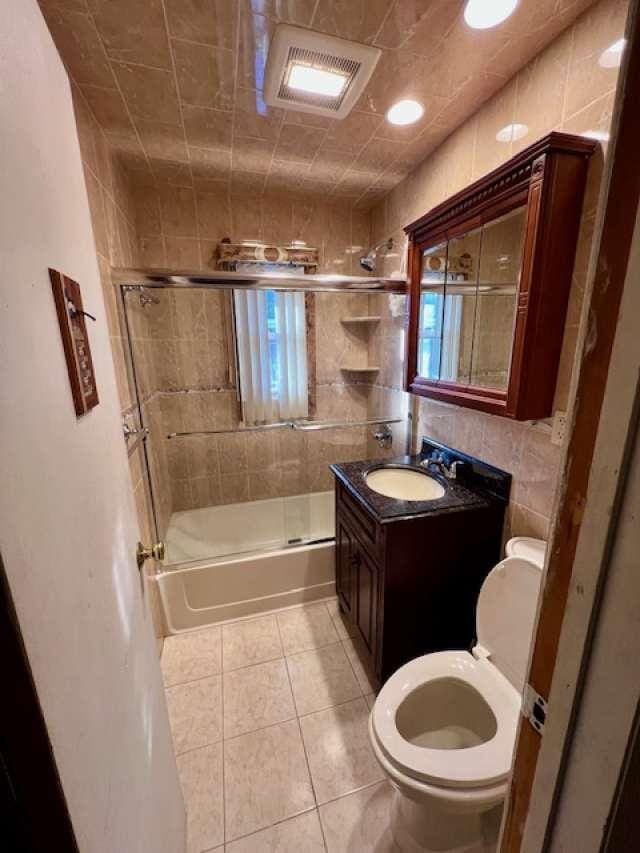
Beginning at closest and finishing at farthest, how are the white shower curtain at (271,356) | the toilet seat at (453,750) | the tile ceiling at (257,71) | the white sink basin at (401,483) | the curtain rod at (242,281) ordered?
the toilet seat at (453,750) < the tile ceiling at (257,71) < the curtain rod at (242,281) < the white sink basin at (401,483) < the white shower curtain at (271,356)

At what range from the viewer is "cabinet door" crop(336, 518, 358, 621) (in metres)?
1.68

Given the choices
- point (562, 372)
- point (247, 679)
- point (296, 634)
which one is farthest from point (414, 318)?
point (247, 679)

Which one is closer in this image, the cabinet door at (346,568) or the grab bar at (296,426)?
the cabinet door at (346,568)

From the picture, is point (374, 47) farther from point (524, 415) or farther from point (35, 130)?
point (524, 415)

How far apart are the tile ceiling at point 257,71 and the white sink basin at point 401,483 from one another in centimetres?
153

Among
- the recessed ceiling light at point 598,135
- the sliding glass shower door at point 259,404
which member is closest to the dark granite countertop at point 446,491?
the sliding glass shower door at point 259,404

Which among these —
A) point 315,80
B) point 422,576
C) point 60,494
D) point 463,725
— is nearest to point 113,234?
point 315,80

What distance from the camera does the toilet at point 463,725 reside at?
89cm

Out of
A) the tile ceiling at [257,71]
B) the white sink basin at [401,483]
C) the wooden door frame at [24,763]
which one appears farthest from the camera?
the white sink basin at [401,483]

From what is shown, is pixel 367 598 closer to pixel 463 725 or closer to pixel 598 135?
pixel 463 725

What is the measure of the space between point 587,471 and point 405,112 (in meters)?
1.66

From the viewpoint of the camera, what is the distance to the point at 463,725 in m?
1.21

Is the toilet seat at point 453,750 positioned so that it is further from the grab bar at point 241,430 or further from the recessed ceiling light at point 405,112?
the recessed ceiling light at point 405,112

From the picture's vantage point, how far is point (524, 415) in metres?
1.17
